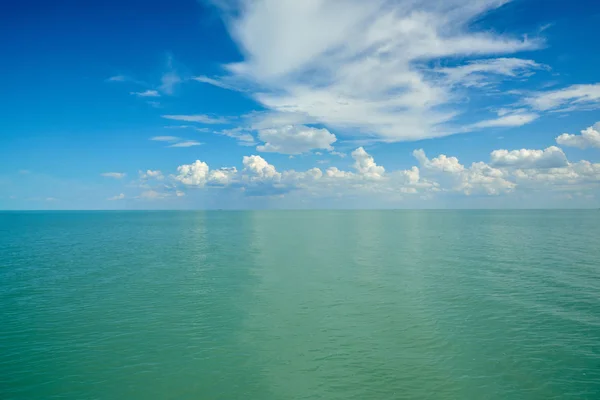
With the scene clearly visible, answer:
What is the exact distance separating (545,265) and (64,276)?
261 ft

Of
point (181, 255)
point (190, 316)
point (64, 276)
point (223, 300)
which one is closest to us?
point (190, 316)

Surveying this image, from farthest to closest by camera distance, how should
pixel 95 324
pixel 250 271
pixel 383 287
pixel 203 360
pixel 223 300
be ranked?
pixel 250 271 → pixel 383 287 → pixel 223 300 → pixel 95 324 → pixel 203 360

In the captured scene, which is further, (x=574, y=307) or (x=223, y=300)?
(x=223, y=300)

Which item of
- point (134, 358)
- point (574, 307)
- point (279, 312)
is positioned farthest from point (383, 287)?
point (134, 358)

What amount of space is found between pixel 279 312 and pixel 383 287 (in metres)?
17.4

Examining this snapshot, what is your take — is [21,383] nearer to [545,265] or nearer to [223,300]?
[223,300]

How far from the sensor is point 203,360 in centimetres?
2775

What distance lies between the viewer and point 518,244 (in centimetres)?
9544

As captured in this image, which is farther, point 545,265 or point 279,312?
point 545,265

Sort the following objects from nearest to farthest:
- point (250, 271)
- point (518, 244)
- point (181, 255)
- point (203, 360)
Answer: point (203, 360) → point (250, 271) → point (181, 255) → point (518, 244)

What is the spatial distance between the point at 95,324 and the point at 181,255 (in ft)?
158

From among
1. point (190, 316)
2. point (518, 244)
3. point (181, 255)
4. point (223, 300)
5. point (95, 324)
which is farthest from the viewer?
point (518, 244)

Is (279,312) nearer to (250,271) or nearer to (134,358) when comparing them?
(134,358)

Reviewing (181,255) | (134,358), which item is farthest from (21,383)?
(181,255)
